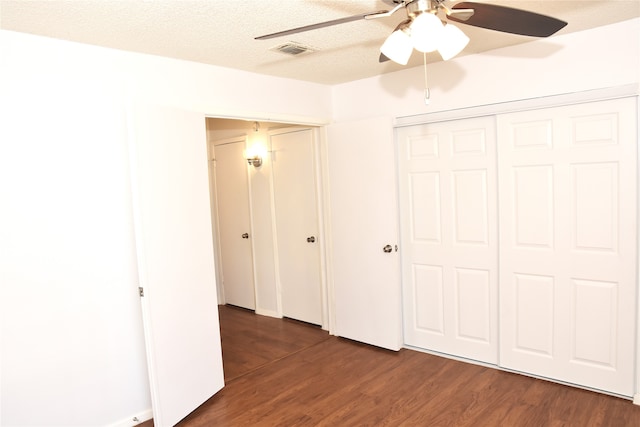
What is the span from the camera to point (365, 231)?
3.84 metres

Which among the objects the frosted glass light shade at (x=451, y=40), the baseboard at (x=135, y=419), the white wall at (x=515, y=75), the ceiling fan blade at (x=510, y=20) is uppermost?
the white wall at (x=515, y=75)

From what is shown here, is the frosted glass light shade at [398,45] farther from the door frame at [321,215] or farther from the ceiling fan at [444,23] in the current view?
the door frame at [321,215]

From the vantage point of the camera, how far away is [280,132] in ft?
15.2

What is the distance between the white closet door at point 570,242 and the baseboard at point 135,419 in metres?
2.61

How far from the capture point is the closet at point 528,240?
2805 millimetres

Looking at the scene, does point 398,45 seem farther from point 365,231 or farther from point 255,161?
point 255,161

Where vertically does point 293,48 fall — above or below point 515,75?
above

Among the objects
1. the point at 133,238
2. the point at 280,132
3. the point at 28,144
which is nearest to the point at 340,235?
the point at 280,132

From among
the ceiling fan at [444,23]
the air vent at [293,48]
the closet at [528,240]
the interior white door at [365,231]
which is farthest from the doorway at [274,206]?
the ceiling fan at [444,23]

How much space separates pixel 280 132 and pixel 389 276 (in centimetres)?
197

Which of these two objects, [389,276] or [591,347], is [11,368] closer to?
[389,276]

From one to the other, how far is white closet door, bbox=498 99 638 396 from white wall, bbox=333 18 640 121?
174 mm

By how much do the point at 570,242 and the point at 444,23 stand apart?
6.62ft

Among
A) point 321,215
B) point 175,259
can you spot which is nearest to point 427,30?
point 175,259
